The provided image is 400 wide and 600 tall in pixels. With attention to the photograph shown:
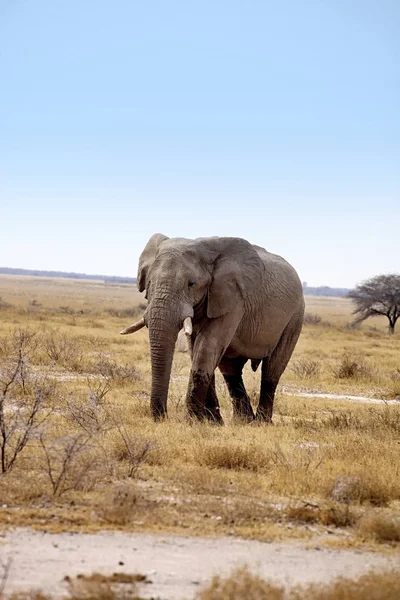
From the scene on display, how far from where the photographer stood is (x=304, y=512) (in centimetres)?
702

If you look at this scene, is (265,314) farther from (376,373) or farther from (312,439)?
(376,373)

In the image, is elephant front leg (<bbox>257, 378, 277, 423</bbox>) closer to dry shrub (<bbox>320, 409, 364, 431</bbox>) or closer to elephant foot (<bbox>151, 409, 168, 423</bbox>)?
dry shrub (<bbox>320, 409, 364, 431</bbox>)

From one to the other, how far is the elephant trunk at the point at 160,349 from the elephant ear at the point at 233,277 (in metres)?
0.97

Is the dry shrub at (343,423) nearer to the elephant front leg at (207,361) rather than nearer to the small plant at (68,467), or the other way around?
the elephant front leg at (207,361)

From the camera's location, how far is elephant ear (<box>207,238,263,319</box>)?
11961mm

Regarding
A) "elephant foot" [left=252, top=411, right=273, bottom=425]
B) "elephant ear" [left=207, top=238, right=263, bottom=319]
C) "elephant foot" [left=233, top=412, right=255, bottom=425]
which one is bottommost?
"elephant foot" [left=233, top=412, right=255, bottom=425]

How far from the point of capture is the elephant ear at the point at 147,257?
12078 mm

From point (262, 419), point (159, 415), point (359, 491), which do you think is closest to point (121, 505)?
point (359, 491)

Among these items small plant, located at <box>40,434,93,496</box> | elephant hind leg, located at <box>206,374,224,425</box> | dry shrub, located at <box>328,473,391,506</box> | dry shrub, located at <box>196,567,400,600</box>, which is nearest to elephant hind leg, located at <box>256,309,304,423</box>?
elephant hind leg, located at <box>206,374,224,425</box>

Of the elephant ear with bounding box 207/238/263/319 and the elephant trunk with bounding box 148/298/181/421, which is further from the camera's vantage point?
the elephant ear with bounding box 207/238/263/319

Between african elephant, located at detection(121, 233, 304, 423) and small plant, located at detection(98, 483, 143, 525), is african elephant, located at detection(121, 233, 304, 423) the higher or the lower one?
the higher one

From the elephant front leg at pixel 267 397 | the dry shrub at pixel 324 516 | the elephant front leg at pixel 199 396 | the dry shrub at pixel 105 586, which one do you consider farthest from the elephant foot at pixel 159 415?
the dry shrub at pixel 105 586

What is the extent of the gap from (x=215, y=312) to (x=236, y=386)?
223 centimetres

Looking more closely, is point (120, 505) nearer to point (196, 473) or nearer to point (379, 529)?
point (196, 473)
